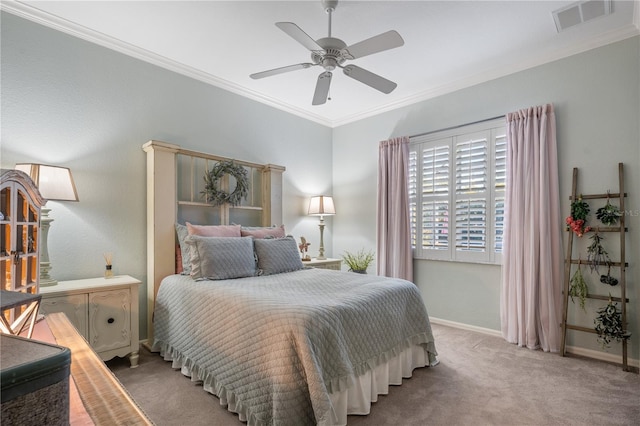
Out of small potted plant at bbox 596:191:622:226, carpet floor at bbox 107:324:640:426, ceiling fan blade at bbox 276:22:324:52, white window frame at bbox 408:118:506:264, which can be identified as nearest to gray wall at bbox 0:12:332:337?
carpet floor at bbox 107:324:640:426

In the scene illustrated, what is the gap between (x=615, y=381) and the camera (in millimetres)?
2471

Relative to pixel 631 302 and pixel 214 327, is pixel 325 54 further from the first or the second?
pixel 631 302

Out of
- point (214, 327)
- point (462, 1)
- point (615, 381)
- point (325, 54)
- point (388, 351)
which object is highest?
point (462, 1)

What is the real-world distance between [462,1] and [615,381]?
10.4 feet

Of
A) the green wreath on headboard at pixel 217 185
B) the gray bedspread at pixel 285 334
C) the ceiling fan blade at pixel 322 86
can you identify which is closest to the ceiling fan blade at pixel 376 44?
the ceiling fan blade at pixel 322 86

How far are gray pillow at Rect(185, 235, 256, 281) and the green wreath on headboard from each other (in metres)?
0.83

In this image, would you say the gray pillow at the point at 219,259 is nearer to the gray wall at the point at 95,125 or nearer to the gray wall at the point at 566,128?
the gray wall at the point at 95,125

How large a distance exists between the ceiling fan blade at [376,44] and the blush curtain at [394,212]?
87.3 inches

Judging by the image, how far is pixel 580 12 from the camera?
2553 millimetres

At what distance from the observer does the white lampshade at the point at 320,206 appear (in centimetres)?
462

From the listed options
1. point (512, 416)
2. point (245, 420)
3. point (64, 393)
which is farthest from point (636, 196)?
point (64, 393)

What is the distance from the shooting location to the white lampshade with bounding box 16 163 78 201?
2303 mm

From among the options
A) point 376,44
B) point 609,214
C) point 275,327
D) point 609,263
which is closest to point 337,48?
point 376,44

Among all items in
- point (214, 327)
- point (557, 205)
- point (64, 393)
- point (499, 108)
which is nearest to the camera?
point (64, 393)
